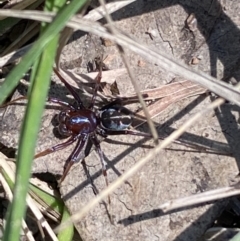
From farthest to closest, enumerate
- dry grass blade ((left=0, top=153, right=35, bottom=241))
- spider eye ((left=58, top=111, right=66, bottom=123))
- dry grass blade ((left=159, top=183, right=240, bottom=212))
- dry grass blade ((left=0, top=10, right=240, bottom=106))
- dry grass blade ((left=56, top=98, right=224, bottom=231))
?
spider eye ((left=58, top=111, right=66, bottom=123)), dry grass blade ((left=0, top=153, right=35, bottom=241)), dry grass blade ((left=159, top=183, right=240, bottom=212)), dry grass blade ((left=0, top=10, right=240, bottom=106)), dry grass blade ((left=56, top=98, right=224, bottom=231))

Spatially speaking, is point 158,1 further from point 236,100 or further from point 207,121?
point 236,100

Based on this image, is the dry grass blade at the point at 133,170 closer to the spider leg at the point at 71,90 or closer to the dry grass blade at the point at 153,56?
the dry grass blade at the point at 153,56

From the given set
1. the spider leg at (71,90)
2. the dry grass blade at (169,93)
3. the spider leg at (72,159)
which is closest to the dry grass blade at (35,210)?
the spider leg at (72,159)

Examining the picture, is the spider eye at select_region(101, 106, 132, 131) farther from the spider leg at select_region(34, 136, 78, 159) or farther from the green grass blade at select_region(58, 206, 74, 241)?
the green grass blade at select_region(58, 206, 74, 241)

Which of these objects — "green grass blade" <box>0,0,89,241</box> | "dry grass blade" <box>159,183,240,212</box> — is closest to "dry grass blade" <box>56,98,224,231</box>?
"green grass blade" <box>0,0,89,241</box>

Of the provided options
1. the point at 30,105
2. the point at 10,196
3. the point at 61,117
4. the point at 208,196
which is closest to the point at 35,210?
the point at 10,196

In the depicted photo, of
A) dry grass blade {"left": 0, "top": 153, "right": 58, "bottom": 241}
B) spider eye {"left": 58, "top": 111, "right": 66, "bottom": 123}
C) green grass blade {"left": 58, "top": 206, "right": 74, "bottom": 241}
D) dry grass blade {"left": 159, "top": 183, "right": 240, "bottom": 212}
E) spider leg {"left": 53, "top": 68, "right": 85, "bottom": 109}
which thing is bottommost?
dry grass blade {"left": 159, "top": 183, "right": 240, "bottom": 212}
